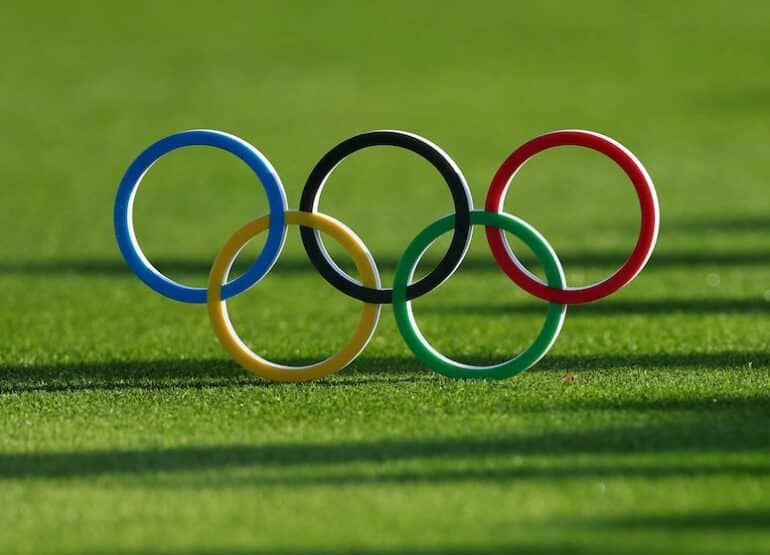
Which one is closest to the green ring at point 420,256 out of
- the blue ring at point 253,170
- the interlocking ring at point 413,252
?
the interlocking ring at point 413,252

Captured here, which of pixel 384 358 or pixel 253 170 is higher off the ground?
pixel 253 170

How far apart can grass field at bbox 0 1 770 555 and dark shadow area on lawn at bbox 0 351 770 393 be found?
32 millimetres

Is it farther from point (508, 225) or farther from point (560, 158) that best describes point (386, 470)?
point (560, 158)

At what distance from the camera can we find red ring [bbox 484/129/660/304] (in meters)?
7.41

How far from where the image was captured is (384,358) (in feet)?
27.9

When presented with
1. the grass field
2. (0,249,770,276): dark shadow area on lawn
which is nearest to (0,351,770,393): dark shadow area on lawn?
the grass field

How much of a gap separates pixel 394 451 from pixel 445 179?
171cm

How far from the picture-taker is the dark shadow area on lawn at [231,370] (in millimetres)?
7719

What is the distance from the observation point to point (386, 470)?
5977 millimetres

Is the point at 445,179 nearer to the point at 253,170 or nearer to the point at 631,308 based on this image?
the point at 253,170

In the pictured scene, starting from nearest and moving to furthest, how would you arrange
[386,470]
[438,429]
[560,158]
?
[386,470] → [438,429] → [560,158]

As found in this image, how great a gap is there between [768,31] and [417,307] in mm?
26485

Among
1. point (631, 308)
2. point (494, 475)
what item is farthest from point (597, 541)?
point (631, 308)

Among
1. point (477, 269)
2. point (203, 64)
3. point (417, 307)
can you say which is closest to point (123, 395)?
point (417, 307)
